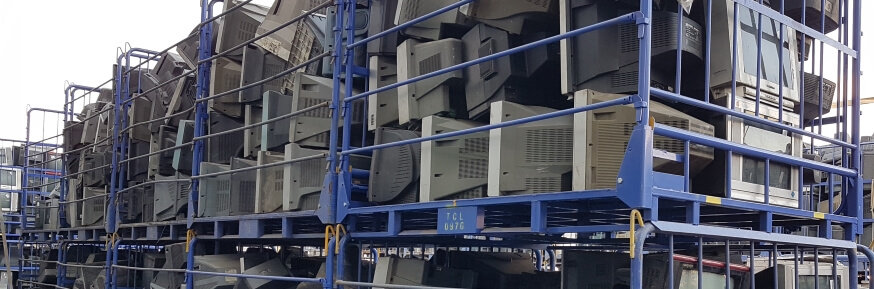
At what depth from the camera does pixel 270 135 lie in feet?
26.5

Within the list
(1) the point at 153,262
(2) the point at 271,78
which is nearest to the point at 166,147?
(1) the point at 153,262

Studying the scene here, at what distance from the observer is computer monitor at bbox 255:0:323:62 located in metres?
8.11

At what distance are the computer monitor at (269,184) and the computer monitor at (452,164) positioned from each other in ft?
6.92

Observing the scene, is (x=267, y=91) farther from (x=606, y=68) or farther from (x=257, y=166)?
(x=606, y=68)

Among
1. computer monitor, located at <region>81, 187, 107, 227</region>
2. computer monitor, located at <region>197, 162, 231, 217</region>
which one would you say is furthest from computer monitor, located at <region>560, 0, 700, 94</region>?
computer monitor, located at <region>81, 187, 107, 227</region>

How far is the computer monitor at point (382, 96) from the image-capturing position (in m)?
6.82

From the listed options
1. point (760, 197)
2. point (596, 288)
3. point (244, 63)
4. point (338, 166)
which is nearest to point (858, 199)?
point (760, 197)

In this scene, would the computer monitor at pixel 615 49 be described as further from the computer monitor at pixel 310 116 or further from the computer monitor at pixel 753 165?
the computer monitor at pixel 310 116

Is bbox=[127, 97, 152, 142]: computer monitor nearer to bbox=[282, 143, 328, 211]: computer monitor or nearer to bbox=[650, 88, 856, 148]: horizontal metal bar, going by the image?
bbox=[282, 143, 328, 211]: computer monitor

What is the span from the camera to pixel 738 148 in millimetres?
5113

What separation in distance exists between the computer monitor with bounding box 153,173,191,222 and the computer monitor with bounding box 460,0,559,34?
15.7 ft

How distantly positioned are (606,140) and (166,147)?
7079mm

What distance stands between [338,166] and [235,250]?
328 cm

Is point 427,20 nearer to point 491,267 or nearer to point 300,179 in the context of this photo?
point 300,179
